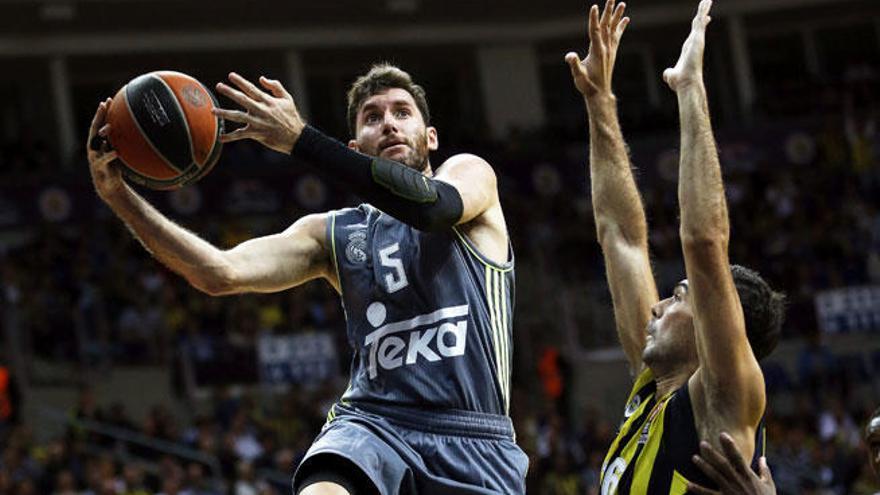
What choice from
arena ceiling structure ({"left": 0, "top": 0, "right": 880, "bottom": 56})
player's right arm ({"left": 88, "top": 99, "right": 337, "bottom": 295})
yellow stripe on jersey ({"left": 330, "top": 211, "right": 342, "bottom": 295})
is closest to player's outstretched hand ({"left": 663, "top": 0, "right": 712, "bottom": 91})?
yellow stripe on jersey ({"left": 330, "top": 211, "right": 342, "bottom": 295})

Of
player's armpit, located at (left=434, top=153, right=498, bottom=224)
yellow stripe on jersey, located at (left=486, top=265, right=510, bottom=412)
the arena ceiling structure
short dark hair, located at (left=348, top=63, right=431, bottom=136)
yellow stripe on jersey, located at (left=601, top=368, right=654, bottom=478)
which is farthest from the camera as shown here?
the arena ceiling structure

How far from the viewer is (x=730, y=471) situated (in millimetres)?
3996

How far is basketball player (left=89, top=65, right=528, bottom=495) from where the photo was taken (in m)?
4.76

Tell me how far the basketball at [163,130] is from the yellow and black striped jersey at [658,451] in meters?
1.73

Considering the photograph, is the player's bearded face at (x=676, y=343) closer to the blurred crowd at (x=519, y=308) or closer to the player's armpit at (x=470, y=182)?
the player's armpit at (x=470, y=182)

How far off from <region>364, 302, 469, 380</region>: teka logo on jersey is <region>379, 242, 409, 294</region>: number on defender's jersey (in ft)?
0.32

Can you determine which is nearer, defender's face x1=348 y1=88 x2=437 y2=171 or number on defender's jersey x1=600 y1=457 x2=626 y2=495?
number on defender's jersey x1=600 y1=457 x2=626 y2=495

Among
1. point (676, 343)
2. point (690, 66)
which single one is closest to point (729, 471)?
point (676, 343)

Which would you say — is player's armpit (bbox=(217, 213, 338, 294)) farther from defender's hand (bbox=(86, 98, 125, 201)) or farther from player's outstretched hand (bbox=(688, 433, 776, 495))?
player's outstretched hand (bbox=(688, 433, 776, 495))

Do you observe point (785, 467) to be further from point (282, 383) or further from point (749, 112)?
point (749, 112)

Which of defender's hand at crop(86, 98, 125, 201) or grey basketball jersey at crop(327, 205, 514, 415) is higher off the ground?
Answer: defender's hand at crop(86, 98, 125, 201)

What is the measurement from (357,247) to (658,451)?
4.97 feet

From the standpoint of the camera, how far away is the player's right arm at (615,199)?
522 cm

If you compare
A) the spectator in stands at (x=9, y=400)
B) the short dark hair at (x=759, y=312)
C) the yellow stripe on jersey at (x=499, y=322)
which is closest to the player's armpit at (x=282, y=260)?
the yellow stripe on jersey at (x=499, y=322)
